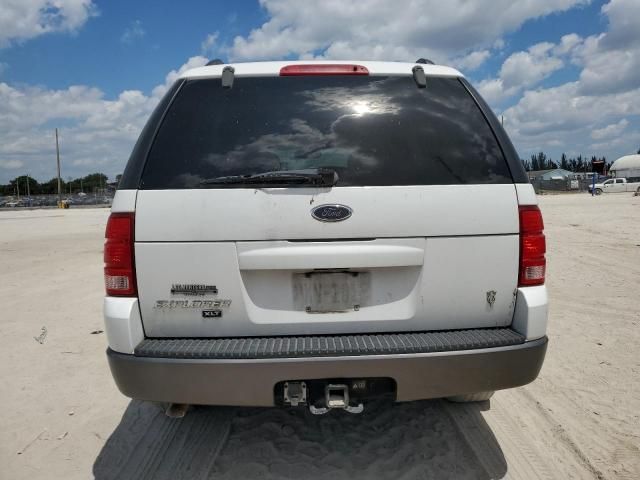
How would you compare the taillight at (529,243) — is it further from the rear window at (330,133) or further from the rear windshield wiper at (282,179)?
the rear windshield wiper at (282,179)

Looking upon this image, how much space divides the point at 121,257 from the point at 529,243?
2055mm

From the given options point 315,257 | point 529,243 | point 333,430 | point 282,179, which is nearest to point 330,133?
point 282,179

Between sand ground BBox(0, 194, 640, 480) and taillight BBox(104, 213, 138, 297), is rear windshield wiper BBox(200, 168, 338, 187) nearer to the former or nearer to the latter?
taillight BBox(104, 213, 138, 297)

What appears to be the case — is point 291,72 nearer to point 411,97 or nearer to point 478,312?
point 411,97

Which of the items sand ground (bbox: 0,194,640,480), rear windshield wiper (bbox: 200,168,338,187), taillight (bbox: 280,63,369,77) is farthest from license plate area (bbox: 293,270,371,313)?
taillight (bbox: 280,63,369,77)

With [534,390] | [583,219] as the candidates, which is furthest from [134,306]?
[583,219]

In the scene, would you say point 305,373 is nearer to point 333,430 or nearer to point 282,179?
point 282,179

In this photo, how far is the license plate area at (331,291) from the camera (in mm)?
2357

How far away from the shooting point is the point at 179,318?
234 centimetres

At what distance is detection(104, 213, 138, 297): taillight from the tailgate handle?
545 millimetres

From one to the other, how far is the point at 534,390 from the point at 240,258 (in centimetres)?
276

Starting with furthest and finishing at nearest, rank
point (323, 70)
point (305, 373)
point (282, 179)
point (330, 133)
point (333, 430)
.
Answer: point (333, 430) → point (323, 70) → point (330, 133) → point (282, 179) → point (305, 373)

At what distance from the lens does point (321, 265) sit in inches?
90.8

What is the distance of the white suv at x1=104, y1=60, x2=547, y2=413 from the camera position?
2252 millimetres
